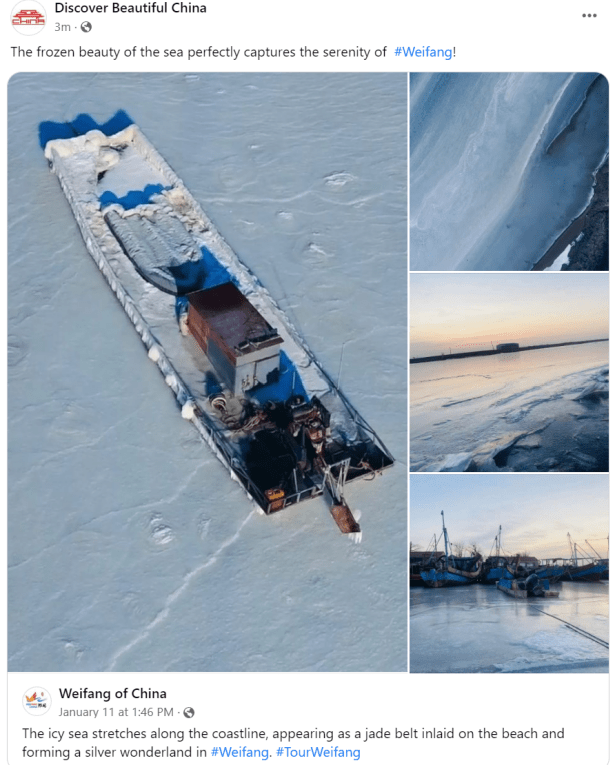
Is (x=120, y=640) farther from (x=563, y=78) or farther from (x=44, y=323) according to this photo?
(x=563, y=78)

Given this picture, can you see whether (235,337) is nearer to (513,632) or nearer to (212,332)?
(212,332)

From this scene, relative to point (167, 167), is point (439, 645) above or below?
below

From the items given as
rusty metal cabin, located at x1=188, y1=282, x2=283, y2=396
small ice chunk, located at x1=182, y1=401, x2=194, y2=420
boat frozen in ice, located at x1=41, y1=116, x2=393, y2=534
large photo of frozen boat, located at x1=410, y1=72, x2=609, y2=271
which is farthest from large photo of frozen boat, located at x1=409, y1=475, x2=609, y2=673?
large photo of frozen boat, located at x1=410, y1=72, x2=609, y2=271

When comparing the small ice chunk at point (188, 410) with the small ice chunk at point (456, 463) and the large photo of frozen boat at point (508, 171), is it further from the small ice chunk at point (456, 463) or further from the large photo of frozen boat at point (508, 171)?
the large photo of frozen boat at point (508, 171)
